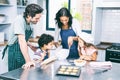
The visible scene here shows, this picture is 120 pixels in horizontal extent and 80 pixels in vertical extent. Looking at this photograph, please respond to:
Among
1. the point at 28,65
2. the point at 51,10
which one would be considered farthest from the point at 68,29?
the point at 51,10

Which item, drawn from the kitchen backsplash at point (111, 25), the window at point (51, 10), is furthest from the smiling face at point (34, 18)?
the window at point (51, 10)

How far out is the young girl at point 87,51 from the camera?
217cm

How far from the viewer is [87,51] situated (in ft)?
7.61

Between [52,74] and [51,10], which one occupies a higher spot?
[51,10]

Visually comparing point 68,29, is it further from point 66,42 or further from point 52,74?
point 52,74

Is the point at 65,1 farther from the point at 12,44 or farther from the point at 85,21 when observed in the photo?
the point at 12,44

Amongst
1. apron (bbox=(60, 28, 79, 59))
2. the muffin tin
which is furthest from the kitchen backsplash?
the muffin tin

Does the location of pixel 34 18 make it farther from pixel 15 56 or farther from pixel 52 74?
pixel 52 74

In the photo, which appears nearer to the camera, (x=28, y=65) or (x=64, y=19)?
(x=28, y=65)

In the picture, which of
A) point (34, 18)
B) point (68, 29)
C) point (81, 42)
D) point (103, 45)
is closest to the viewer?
point (34, 18)

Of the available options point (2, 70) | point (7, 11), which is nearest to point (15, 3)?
point (7, 11)

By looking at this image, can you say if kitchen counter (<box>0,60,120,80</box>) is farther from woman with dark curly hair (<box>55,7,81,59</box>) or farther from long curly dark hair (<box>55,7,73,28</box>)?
long curly dark hair (<box>55,7,73,28</box>)

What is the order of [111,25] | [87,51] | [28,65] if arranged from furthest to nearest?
[111,25] < [87,51] < [28,65]

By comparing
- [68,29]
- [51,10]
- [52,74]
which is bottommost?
[52,74]
